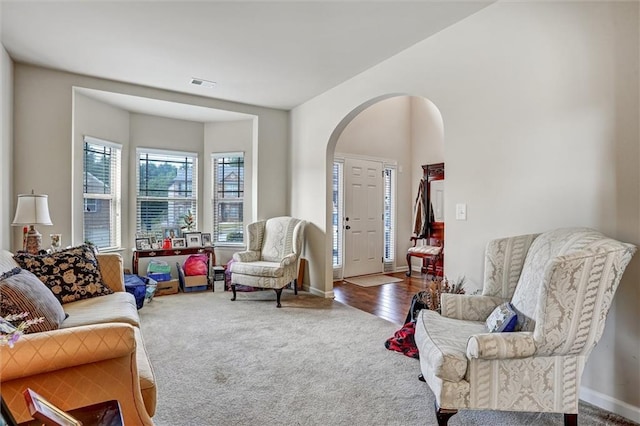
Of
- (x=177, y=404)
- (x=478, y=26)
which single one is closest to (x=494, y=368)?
(x=177, y=404)

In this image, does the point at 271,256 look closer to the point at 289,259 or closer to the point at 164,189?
the point at 289,259

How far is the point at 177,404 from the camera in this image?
6.73 ft

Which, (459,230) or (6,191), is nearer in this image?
(459,230)

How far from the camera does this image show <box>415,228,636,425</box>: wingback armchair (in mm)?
1576

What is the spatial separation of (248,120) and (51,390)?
481 centimetres

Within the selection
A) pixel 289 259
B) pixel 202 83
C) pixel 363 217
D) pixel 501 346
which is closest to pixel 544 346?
pixel 501 346

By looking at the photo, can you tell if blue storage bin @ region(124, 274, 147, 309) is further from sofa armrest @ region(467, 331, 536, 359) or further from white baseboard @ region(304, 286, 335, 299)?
sofa armrest @ region(467, 331, 536, 359)

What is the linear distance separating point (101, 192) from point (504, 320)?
5.02 metres

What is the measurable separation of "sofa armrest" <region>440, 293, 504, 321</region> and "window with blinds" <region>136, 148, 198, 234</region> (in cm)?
434

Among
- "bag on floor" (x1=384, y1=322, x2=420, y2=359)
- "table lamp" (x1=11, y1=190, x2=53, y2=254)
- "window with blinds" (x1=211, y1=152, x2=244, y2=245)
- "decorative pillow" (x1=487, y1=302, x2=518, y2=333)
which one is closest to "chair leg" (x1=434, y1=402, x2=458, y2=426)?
"decorative pillow" (x1=487, y1=302, x2=518, y2=333)

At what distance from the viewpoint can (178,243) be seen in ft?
16.7

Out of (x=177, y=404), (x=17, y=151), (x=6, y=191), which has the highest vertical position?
(x=17, y=151)

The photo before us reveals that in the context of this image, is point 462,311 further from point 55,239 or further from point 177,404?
point 55,239

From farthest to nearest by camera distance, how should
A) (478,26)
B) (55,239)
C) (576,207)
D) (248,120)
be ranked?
(248,120)
(55,239)
(478,26)
(576,207)
